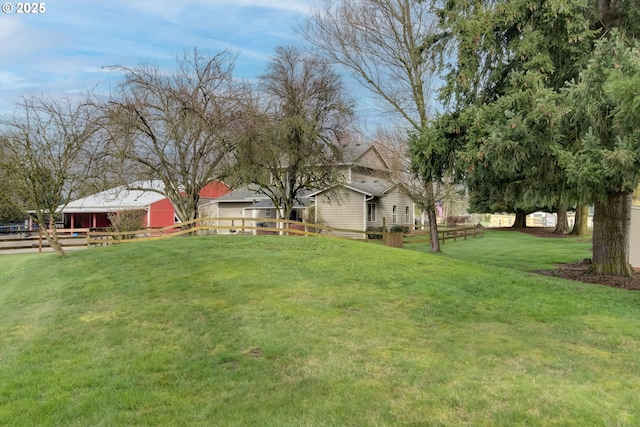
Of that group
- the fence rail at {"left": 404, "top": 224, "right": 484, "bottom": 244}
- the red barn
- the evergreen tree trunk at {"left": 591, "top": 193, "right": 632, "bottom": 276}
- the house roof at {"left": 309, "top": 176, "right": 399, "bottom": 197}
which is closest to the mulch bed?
the evergreen tree trunk at {"left": 591, "top": 193, "right": 632, "bottom": 276}

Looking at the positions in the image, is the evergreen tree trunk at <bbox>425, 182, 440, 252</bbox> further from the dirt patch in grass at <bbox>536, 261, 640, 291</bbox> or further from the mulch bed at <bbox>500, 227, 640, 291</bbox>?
the dirt patch in grass at <bbox>536, 261, 640, 291</bbox>

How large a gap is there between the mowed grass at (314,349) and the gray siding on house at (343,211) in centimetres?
1805

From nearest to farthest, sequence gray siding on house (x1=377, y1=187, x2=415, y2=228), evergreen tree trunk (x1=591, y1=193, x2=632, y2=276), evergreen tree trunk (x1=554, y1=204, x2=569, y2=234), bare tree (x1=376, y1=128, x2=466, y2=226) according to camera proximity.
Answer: evergreen tree trunk (x1=591, y1=193, x2=632, y2=276) → bare tree (x1=376, y1=128, x2=466, y2=226) → gray siding on house (x1=377, y1=187, x2=415, y2=228) → evergreen tree trunk (x1=554, y1=204, x2=569, y2=234)

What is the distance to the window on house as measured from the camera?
94.7ft

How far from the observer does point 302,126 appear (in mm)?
22031

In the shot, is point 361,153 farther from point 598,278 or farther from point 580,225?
point 598,278

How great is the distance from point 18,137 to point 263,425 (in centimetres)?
1295

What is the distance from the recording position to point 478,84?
1277 centimetres

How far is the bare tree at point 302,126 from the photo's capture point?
22.1 m

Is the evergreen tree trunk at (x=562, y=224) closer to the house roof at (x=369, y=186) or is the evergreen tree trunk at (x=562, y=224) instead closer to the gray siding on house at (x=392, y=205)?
the gray siding on house at (x=392, y=205)

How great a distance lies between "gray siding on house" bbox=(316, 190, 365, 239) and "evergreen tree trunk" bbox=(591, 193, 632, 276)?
625 inches

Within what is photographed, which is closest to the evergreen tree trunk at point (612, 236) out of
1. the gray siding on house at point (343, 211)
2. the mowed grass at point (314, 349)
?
the mowed grass at point (314, 349)

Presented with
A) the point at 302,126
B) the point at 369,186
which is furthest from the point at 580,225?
the point at 302,126

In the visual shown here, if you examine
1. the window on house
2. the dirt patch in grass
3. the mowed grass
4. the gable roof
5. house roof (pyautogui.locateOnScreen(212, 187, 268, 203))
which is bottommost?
the dirt patch in grass
